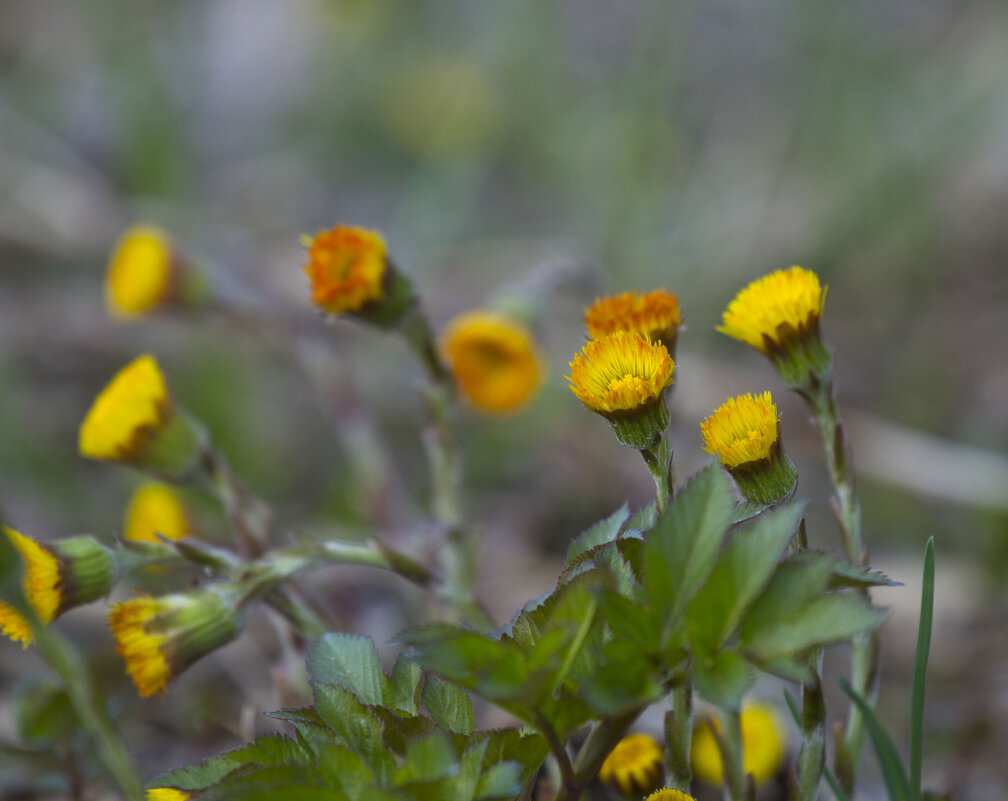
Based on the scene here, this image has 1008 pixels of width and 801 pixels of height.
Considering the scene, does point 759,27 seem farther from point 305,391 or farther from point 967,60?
point 305,391

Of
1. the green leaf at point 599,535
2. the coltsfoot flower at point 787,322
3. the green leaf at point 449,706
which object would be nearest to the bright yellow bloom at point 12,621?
the green leaf at point 449,706

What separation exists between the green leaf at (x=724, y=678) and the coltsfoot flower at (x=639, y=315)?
14.5 inches

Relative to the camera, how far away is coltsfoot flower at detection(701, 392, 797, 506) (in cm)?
82

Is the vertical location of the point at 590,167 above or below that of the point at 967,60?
below

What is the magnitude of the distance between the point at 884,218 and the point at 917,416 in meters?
0.88

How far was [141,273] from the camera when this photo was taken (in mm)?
1757

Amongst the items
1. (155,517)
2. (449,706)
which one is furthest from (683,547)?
(155,517)

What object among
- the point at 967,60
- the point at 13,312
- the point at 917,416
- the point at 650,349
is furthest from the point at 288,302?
the point at 967,60

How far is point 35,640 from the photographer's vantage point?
3.13ft

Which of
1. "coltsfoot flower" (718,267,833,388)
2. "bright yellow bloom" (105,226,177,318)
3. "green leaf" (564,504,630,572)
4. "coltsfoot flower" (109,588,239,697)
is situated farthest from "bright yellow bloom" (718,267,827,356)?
"bright yellow bloom" (105,226,177,318)

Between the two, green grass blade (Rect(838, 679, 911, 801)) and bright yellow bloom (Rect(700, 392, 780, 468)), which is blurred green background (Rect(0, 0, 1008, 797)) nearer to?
green grass blade (Rect(838, 679, 911, 801))

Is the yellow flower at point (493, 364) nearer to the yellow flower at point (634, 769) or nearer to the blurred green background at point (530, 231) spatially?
the blurred green background at point (530, 231)

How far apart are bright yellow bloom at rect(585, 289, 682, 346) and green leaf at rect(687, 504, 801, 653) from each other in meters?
0.30

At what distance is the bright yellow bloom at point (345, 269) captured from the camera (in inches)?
48.3
